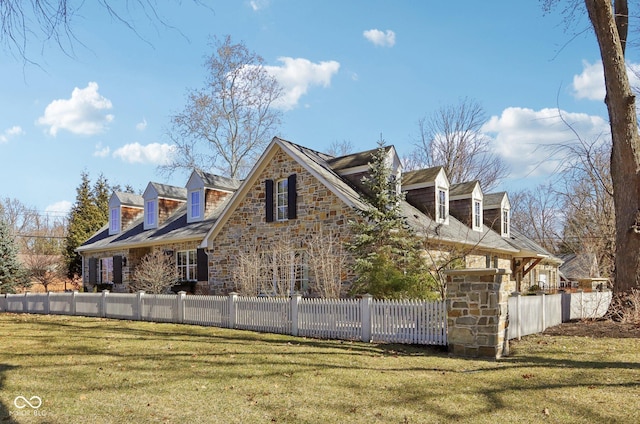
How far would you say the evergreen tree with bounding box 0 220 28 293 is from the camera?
81.8 ft

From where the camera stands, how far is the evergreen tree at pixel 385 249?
501 inches

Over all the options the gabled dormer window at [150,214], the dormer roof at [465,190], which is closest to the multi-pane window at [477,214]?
the dormer roof at [465,190]

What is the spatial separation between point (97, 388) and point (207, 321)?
293 inches

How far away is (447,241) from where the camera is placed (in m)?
17.1

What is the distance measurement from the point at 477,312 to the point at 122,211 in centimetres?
2283

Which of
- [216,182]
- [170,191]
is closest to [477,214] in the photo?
[216,182]

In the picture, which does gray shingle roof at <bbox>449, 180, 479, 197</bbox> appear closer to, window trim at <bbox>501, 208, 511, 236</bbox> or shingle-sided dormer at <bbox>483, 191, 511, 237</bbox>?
shingle-sided dormer at <bbox>483, 191, 511, 237</bbox>

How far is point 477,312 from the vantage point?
949 centimetres

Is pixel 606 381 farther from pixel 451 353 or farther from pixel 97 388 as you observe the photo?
pixel 97 388

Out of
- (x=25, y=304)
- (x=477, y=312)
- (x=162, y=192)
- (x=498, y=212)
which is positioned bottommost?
(x=25, y=304)

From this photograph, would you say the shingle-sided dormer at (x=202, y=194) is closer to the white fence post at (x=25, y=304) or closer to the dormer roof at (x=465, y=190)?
the white fence post at (x=25, y=304)

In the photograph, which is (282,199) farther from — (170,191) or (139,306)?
(170,191)

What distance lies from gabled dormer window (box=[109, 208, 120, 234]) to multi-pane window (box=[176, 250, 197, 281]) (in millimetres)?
7013

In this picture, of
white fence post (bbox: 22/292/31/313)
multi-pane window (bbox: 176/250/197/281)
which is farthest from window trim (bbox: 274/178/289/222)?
white fence post (bbox: 22/292/31/313)
